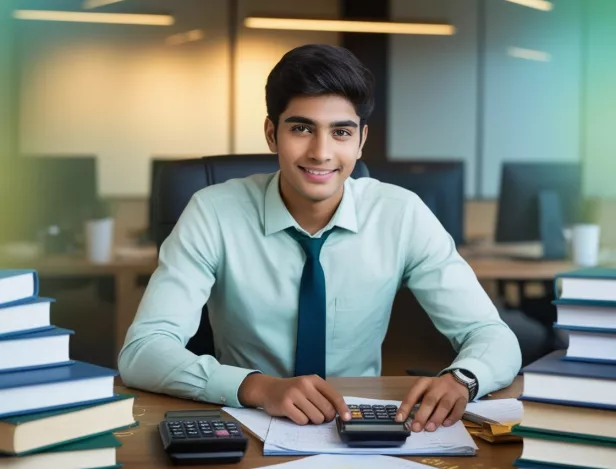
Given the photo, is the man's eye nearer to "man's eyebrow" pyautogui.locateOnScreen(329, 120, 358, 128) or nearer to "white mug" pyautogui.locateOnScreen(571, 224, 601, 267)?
"man's eyebrow" pyautogui.locateOnScreen(329, 120, 358, 128)

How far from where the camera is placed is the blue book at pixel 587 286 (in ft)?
3.40

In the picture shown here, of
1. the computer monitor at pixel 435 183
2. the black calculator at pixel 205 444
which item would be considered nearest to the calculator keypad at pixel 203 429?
the black calculator at pixel 205 444

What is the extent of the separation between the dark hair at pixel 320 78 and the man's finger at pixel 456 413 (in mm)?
671

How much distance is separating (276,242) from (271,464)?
2.59ft

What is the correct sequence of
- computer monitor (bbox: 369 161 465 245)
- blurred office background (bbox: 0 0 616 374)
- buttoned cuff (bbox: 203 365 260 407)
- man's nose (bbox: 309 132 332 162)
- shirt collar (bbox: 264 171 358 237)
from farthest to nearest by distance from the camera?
blurred office background (bbox: 0 0 616 374), computer monitor (bbox: 369 161 465 245), shirt collar (bbox: 264 171 358 237), man's nose (bbox: 309 132 332 162), buttoned cuff (bbox: 203 365 260 407)

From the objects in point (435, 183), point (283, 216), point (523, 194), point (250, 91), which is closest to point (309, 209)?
point (283, 216)

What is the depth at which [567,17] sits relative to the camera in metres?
6.62

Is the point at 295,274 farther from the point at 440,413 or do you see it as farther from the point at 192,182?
the point at 440,413

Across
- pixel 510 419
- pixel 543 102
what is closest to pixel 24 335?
pixel 510 419

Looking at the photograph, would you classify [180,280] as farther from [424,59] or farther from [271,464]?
[424,59]

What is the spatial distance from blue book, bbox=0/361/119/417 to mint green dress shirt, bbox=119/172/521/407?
25.5 inches

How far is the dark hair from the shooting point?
1.74 meters

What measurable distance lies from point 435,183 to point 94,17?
394cm

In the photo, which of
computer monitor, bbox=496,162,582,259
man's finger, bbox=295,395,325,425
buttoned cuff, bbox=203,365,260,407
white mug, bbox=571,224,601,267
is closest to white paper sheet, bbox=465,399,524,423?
man's finger, bbox=295,395,325,425
